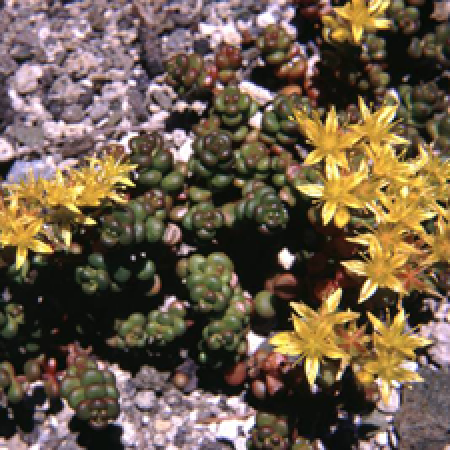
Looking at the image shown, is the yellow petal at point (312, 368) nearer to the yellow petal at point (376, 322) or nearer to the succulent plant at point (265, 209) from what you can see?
the yellow petal at point (376, 322)

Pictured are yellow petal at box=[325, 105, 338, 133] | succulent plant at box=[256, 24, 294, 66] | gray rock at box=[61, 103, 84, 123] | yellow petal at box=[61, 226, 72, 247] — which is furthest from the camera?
gray rock at box=[61, 103, 84, 123]

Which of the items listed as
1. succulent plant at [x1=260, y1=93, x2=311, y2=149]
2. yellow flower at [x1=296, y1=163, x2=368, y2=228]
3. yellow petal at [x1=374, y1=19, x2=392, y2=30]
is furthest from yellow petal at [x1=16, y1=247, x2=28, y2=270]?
yellow petal at [x1=374, y1=19, x2=392, y2=30]

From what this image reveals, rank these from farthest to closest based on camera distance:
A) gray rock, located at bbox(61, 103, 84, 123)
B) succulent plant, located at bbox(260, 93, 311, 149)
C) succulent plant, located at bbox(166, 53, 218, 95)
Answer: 1. gray rock, located at bbox(61, 103, 84, 123)
2. succulent plant, located at bbox(166, 53, 218, 95)
3. succulent plant, located at bbox(260, 93, 311, 149)

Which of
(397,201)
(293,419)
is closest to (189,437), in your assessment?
(293,419)

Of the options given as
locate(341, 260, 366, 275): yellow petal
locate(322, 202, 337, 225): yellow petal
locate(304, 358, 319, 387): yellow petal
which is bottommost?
locate(304, 358, 319, 387): yellow petal

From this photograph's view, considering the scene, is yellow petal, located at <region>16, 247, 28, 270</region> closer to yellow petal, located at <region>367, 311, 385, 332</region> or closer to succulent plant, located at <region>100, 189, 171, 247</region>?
succulent plant, located at <region>100, 189, 171, 247</region>

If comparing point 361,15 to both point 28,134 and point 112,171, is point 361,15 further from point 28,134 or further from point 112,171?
point 28,134

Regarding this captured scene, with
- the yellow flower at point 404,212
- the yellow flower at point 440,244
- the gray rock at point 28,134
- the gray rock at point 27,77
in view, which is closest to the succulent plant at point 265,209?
the yellow flower at point 404,212

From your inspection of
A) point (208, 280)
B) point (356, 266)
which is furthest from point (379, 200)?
point (208, 280)
